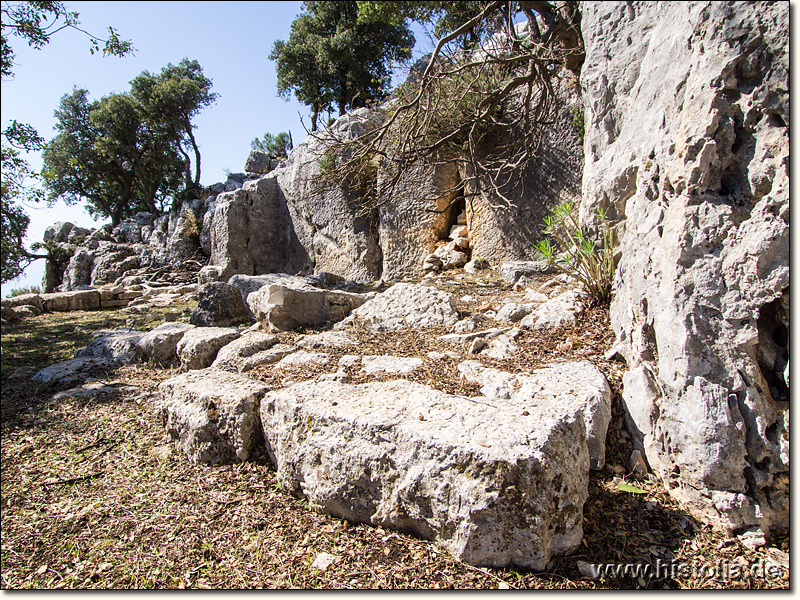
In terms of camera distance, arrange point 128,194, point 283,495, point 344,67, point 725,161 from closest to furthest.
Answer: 1. point 725,161
2. point 283,495
3. point 344,67
4. point 128,194

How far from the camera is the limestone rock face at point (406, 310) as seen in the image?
4.09 meters

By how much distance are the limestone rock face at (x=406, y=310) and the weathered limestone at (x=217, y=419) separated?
5.22ft

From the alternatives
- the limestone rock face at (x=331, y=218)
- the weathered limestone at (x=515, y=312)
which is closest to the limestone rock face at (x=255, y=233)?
the limestone rock face at (x=331, y=218)

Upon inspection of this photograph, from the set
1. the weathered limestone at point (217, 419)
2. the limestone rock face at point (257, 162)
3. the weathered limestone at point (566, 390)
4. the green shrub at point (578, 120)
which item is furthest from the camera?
the limestone rock face at point (257, 162)

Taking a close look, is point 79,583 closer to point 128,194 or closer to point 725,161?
point 725,161

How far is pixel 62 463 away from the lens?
300cm

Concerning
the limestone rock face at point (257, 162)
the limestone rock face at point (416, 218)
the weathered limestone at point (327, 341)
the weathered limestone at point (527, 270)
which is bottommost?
the weathered limestone at point (327, 341)

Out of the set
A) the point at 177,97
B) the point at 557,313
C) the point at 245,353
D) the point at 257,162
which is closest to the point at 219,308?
the point at 245,353

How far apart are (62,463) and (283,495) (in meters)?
1.82

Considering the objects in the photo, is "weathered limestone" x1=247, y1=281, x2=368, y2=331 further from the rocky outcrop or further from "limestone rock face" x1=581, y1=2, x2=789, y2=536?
the rocky outcrop

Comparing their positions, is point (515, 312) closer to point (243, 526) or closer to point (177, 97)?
point (243, 526)

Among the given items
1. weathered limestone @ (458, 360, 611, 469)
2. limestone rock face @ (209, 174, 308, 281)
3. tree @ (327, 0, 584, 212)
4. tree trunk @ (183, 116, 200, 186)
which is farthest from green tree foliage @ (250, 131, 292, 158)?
weathered limestone @ (458, 360, 611, 469)

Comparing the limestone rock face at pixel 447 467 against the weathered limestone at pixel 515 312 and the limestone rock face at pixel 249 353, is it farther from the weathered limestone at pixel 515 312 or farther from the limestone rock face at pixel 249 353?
the weathered limestone at pixel 515 312

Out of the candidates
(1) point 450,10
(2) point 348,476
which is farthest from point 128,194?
(2) point 348,476
